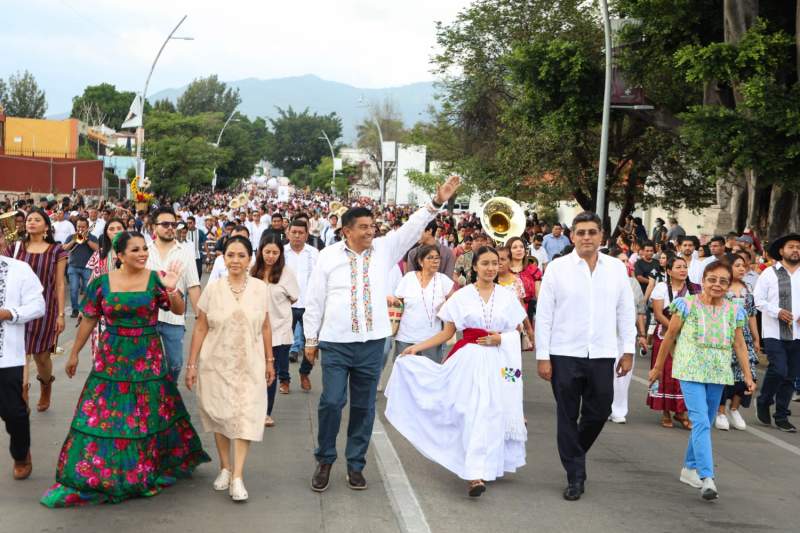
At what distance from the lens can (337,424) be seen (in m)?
7.28

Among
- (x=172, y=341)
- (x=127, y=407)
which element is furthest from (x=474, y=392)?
(x=172, y=341)

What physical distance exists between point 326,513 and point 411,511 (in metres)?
0.55

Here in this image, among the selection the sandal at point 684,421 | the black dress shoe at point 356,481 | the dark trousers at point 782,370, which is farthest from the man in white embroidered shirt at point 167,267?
the dark trousers at point 782,370

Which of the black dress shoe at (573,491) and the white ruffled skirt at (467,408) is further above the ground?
the white ruffled skirt at (467,408)

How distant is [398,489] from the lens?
7348 mm

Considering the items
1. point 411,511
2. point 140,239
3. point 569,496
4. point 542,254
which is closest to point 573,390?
point 569,496

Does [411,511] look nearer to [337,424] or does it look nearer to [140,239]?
[337,424]

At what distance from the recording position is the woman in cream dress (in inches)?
276

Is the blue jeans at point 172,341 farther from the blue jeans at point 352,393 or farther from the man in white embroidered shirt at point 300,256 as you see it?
the man in white embroidered shirt at point 300,256

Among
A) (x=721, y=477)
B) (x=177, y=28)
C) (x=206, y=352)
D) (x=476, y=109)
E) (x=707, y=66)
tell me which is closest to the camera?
(x=206, y=352)

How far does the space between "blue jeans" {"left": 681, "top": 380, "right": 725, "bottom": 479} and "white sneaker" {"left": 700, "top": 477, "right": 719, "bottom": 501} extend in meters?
0.04

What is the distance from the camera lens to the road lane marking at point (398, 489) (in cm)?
647

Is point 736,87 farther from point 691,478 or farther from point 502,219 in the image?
point 691,478

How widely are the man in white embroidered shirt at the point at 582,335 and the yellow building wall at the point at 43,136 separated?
2548 inches
